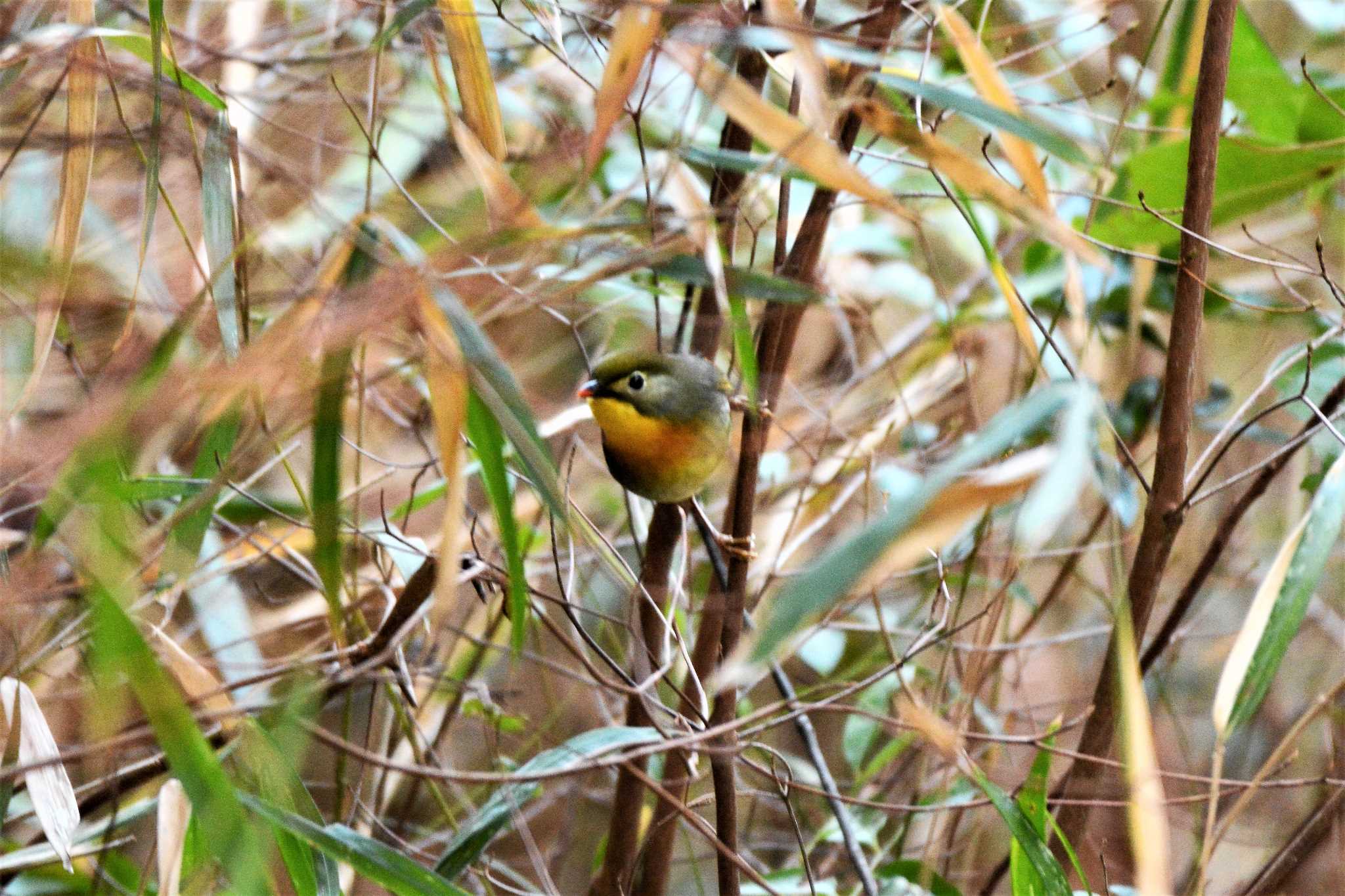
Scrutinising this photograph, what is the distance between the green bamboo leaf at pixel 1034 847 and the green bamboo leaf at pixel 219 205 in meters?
0.87

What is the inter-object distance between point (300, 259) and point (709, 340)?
0.60 metres

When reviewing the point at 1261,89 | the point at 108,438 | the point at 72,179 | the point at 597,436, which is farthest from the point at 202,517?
the point at 1261,89

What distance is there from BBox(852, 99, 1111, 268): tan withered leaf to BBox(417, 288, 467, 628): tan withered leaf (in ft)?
1.26

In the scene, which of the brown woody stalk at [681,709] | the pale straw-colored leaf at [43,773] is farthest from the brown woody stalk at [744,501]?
the pale straw-colored leaf at [43,773]

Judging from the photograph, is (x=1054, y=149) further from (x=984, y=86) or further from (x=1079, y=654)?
(x=1079, y=654)

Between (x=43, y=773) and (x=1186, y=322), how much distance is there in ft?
3.95

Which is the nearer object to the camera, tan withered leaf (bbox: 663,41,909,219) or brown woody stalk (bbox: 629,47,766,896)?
tan withered leaf (bbox: 663,41,909,219)

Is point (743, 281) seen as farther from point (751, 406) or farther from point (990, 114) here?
point (990, 114)

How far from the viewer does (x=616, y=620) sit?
1.30 m

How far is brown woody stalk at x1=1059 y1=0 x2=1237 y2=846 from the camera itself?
1.13 metres

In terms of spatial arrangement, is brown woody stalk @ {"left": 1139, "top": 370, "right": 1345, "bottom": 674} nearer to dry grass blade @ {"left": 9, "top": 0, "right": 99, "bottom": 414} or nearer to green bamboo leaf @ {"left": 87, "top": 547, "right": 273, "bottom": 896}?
green bamboo leaf @ {"left": 87, "top": 547, "right": 273, "bottom": 896}

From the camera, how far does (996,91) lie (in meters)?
1.05

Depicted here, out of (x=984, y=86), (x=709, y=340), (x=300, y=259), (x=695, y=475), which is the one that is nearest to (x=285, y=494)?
(x=300, y=259)

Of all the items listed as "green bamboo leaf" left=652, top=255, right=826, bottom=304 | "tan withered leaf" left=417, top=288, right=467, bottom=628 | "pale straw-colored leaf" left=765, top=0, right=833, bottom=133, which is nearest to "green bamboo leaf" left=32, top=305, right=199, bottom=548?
"tan withered leaf" left=417, top=288, right=467, bottom=628
